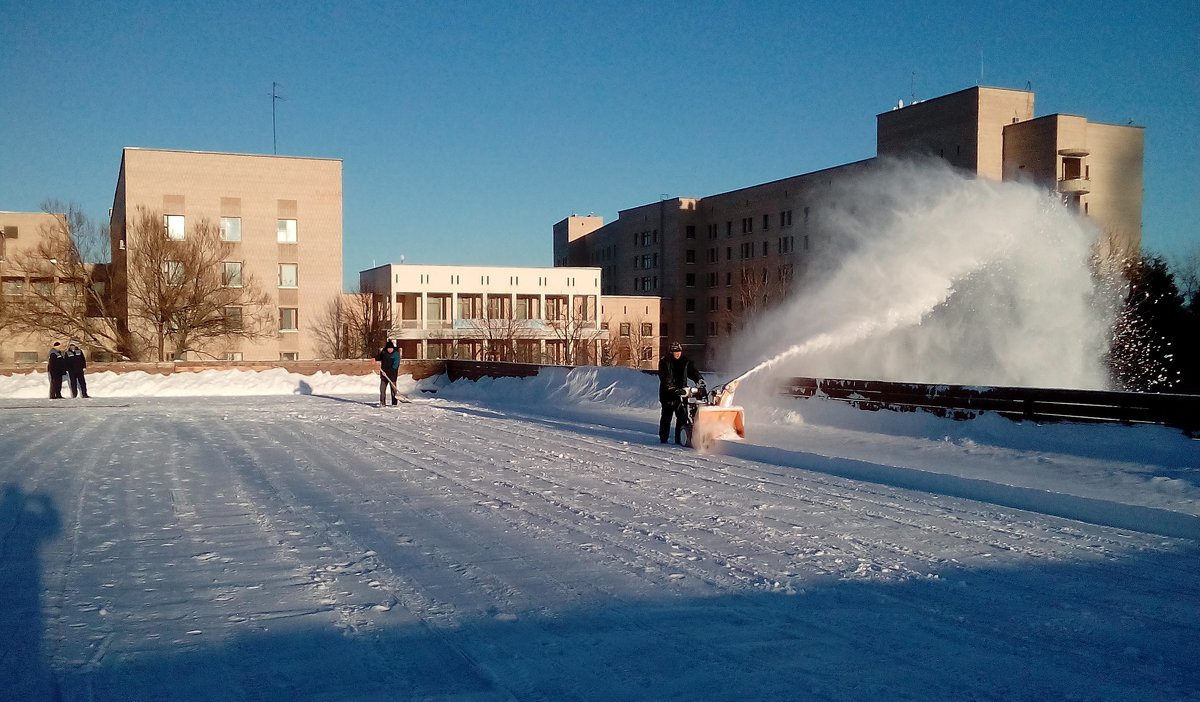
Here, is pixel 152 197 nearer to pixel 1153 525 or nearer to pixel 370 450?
pixel 370 450

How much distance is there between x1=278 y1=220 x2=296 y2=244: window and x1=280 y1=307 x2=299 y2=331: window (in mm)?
4697

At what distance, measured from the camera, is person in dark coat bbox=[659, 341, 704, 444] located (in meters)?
15.9

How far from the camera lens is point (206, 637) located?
5484 mm

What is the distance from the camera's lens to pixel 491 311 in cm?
7400

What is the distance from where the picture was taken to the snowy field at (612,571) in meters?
4.94

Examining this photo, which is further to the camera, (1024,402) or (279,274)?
(279,274)

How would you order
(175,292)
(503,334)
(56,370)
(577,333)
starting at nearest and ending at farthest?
1. (56,370)
2. (175,292)
3. (503,334)
4. (577,333)

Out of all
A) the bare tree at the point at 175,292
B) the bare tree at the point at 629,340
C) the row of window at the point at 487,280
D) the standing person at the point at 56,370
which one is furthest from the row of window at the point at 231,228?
the standing person at the point at 56,370

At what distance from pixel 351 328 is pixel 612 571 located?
6073 cm

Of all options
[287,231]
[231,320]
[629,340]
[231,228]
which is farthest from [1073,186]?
[231,228]

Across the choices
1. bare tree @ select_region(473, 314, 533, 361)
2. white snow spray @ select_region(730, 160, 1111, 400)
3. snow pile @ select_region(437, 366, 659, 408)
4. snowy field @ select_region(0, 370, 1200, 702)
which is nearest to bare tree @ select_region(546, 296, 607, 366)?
bare tree @ select_region(473, 314, 533, 361)

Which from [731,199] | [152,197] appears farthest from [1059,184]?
[152,197]

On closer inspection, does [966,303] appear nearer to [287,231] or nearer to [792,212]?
[287,231]

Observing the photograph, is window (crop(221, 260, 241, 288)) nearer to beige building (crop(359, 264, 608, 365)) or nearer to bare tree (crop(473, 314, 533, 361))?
beige building (crop(359, 264, 608, 365))
